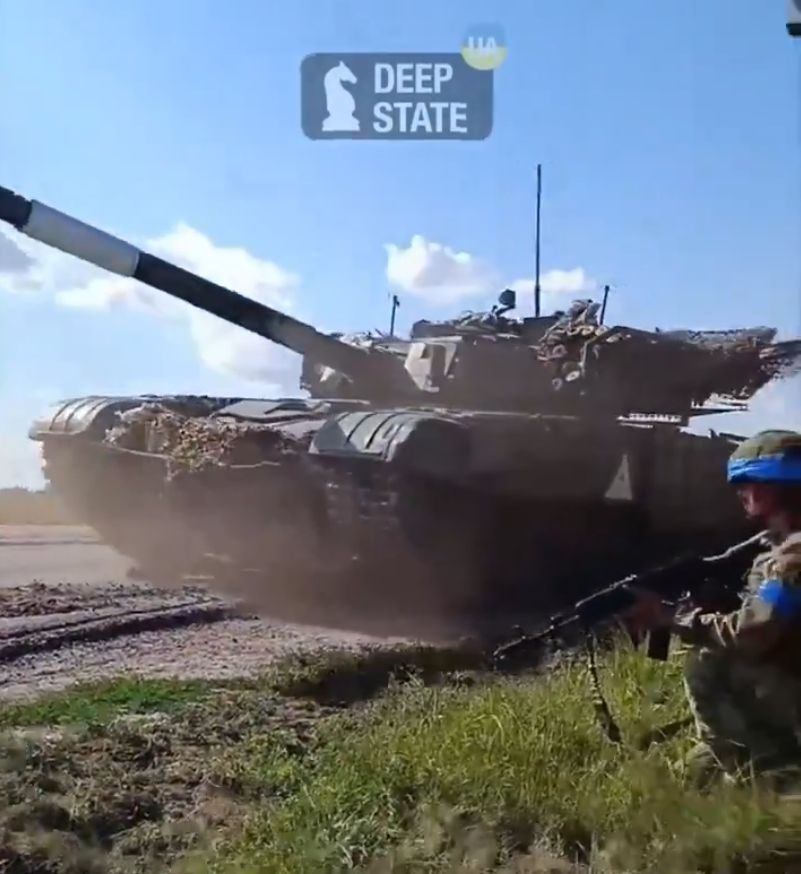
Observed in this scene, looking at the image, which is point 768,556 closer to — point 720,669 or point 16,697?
point 720,669

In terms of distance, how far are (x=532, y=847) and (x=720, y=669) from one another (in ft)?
2.58

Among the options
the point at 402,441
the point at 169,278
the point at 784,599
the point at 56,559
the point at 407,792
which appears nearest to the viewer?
the point at 784,599

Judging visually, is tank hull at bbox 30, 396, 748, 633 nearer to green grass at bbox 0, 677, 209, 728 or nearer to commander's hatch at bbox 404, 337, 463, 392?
commander's hatch at bbox 404, 337, 463, 392

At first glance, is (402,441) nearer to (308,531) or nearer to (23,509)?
(308,531)

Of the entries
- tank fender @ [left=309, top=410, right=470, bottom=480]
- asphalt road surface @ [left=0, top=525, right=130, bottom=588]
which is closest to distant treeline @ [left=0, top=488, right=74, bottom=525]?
asphalt road surface @ [left=0, top=525, right=130, bottom=588]

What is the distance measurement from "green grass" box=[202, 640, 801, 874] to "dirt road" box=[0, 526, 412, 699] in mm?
2050

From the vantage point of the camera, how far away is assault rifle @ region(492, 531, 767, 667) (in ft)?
11.1

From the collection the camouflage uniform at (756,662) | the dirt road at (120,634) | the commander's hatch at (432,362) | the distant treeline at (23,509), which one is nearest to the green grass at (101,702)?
the dirt road at (120,634)

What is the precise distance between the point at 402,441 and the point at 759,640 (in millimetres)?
5743

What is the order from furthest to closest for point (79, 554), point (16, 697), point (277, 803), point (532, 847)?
1. point (79, 554)
2. point (16, 697)
3. point (277, 803)
4. point (532, 847)

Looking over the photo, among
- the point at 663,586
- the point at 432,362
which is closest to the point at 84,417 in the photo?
the point at 432,362

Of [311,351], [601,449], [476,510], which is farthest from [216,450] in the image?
[601,449]

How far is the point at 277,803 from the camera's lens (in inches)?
167

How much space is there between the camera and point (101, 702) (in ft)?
19.2
